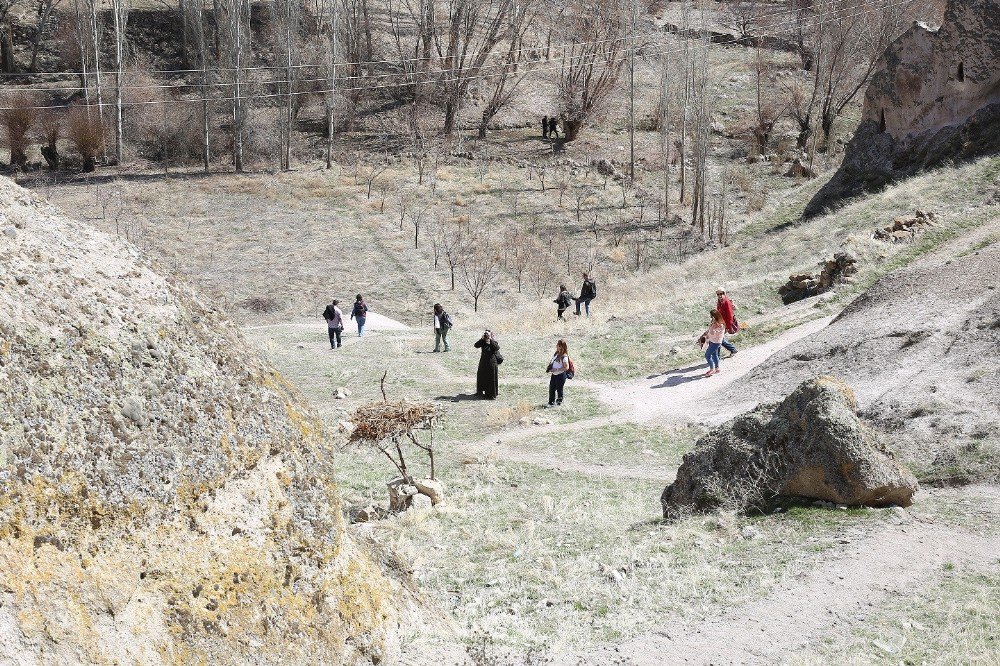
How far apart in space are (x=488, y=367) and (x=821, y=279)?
9802mm

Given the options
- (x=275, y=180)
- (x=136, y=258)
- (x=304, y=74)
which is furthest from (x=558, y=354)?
(x=304, y=74)

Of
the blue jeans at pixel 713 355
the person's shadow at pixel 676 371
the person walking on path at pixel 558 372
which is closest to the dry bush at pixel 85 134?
the person's shadow at pixel 676 371

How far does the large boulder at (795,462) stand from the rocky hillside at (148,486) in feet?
16.3

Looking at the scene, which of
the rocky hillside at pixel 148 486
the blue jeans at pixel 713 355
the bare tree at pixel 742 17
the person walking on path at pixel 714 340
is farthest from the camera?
the bare tree at pixel 742 17

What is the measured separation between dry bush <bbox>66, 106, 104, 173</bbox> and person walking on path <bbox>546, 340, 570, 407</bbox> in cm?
3697

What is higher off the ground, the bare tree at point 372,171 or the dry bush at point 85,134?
the dry bush at point 85,134

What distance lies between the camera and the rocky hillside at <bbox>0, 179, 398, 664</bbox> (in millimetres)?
4656

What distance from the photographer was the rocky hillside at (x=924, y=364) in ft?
37.9

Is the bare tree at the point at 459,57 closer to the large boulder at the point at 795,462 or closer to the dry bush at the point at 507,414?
the dry bush at the point at 507,414

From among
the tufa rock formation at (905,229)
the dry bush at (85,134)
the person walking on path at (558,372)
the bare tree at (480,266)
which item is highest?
the dry bush at (85,134)

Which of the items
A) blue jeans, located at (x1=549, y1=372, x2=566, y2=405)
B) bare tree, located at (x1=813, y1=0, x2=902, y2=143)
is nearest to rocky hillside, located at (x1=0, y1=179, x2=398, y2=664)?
blue jeans, located at (x1=549, y1=372, x2=566, y2=405)

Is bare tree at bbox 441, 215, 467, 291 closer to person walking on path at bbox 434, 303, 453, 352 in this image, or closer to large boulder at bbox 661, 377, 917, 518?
person walking on path at bbox 434, 303, 453, 352

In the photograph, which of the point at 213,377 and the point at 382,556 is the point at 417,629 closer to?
the point at 382,556

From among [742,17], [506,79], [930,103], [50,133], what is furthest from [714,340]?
[742,17]
